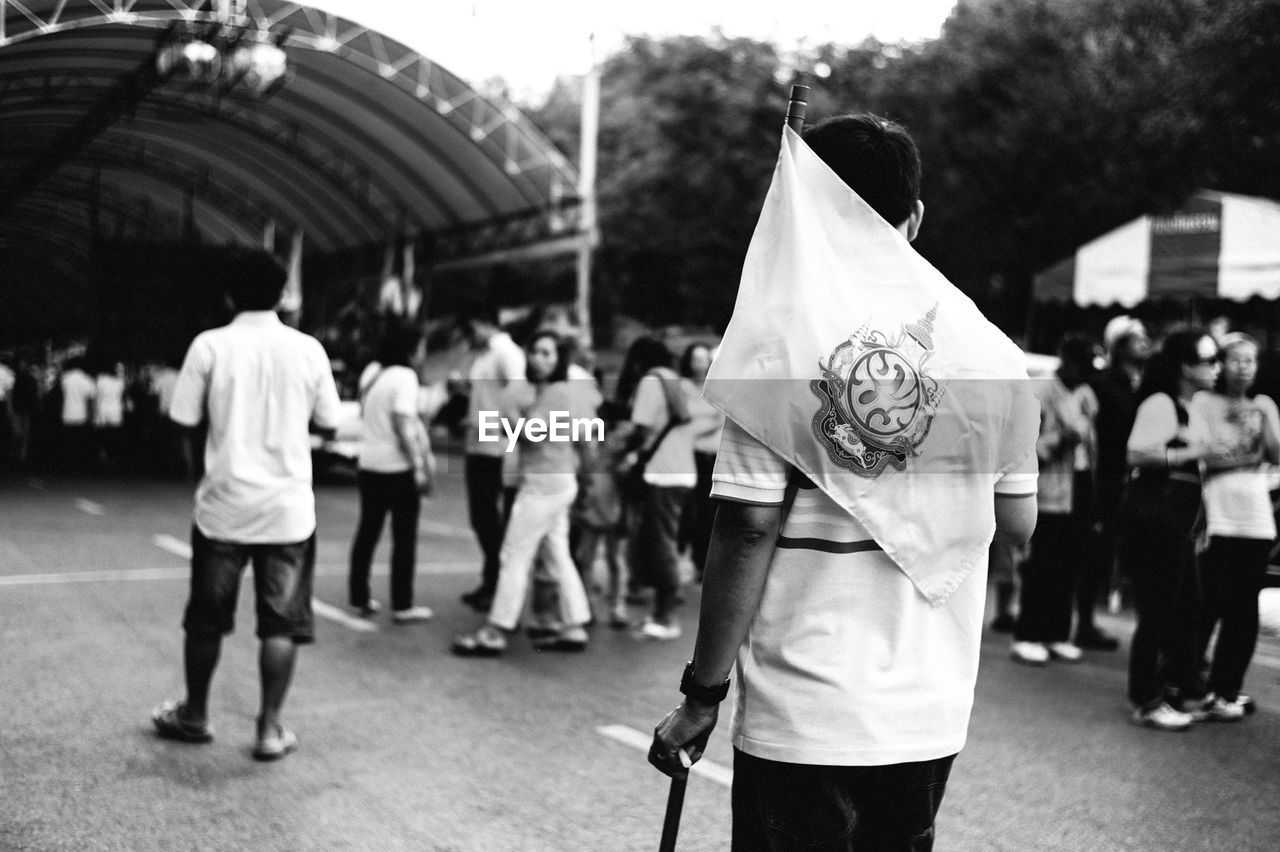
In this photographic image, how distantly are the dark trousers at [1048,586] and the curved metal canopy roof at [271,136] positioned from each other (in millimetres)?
12076

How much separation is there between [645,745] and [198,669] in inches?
70.3

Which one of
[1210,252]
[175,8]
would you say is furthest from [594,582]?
[175,8]

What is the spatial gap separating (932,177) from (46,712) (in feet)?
56.6

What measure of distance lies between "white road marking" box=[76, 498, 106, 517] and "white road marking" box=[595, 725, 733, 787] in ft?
29.3

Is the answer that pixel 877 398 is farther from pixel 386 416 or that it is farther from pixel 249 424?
pixel 386 416

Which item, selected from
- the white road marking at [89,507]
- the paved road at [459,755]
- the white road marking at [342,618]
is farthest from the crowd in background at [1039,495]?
the white road marking at [89,507]

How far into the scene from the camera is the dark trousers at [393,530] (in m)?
7.56

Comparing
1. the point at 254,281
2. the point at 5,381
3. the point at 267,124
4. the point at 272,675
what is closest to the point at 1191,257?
the point at 254,281

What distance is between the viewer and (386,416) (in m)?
7.51

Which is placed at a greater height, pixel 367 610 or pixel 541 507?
pixel 541 507

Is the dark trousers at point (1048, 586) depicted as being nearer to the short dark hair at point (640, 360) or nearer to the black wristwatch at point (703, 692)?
the short dark hair at point (640, 360)

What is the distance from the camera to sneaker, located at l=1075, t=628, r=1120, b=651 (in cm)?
750

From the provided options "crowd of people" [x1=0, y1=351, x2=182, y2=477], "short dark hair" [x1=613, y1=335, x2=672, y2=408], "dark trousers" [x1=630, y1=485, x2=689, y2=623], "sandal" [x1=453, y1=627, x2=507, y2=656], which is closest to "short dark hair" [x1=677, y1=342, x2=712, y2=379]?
"short dark hair" [x1=613, y1=335, x2=672, y2=408]

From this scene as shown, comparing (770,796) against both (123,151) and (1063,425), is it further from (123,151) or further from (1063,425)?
(123,151)
